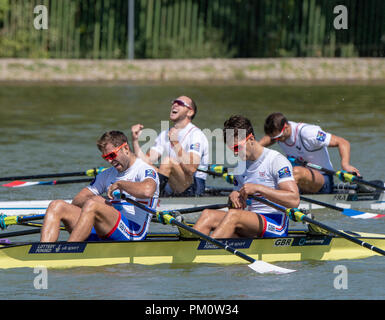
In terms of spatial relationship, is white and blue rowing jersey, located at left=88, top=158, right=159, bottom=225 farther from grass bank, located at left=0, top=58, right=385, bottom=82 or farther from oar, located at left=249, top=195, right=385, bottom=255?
grass bank, located at left=0, top=58, right=385, bottom=82

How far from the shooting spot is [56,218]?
8898 millimetres

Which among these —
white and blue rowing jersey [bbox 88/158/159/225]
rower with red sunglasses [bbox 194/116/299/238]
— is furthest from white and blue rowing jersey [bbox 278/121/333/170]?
white and blue rowing jersey [bbox 88/158/159/225]

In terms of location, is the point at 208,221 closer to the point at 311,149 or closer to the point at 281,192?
the point at 281,192

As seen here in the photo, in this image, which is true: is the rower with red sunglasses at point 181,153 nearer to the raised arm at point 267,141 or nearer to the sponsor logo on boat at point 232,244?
the raised arm at point 267,141

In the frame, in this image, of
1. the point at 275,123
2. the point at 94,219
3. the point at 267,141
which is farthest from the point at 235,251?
the point at 267,141

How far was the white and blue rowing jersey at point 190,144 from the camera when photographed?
11.8 m

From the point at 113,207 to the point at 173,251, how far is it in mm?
766

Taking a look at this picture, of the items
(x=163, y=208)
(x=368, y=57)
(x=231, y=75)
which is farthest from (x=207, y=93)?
(x=163, y=208)

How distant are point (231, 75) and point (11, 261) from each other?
16.7 m

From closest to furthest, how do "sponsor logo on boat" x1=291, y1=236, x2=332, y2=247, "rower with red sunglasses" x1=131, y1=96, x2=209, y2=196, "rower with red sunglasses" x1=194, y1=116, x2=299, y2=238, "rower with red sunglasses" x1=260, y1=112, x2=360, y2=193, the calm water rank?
the calm water < "rower with red sunglasses" x1=194, y1=116, x2=299, y2=238 < "sponsor logo on boat" x1=291, y1=236, x2=332, y2=247 < "rower with red sunglasses" x1=131, y1=96, x2=209, y2=196 < "rower with red sunglasses" x1=260, y1=112, x2=360, y2=193

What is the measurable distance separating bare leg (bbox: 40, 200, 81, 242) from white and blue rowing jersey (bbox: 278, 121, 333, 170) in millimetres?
4031

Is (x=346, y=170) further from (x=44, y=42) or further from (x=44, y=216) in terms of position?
(x=44, y=42)

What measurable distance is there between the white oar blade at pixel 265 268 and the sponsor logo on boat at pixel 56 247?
1716 millimetres

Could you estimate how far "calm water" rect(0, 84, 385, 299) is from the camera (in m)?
8.60
